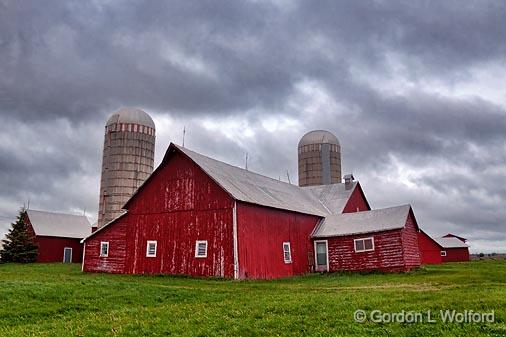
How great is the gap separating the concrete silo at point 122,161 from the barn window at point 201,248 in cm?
1589

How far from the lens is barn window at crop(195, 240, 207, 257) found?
86.5ft

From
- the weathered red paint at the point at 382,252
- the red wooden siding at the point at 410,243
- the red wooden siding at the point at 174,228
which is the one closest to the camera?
the red wooden siding at the point at 174,228

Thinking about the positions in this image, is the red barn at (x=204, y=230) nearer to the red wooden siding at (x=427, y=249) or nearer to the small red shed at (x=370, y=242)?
the small red shed at (x=370, y=242)

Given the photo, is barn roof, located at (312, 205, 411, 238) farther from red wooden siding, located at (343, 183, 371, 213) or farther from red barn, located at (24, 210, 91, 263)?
red barn, located at (24, 210, 91, 263)

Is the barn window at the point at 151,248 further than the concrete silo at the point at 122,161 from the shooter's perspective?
No

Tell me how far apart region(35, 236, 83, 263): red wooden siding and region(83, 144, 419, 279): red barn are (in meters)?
20.1

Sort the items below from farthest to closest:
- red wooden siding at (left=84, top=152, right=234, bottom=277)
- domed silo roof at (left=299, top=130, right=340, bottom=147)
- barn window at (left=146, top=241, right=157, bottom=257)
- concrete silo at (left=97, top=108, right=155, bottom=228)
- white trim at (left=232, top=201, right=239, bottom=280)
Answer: domed silo roof at (left=299, top=130, right=340, bottom=147)
concrete silo at (left=97, top=108, right=155, bottom=228)
barn window at (left=146, top=241, right=157, bottom=257)
red wooden siding at (left=84, top=152, right=234, bottom=277)
white trim at (left=232, top=201, right=239, bottom=280)

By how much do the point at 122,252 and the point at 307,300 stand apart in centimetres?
1876

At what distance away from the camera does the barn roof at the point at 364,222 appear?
2955 centimetres

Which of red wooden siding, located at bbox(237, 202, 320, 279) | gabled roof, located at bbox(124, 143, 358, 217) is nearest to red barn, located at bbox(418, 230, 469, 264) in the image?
gabled roof, located at bbox(124, 143, 358, 217)

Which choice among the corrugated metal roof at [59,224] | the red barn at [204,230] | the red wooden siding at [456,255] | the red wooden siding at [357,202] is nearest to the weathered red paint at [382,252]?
the red barn at [204,230]

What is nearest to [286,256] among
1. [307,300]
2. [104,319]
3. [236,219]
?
[236,219]

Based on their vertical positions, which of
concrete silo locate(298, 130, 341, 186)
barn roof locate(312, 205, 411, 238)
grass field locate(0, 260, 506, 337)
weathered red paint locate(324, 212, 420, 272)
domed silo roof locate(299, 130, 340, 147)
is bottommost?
grass field locate(0, 260, 506, 337)

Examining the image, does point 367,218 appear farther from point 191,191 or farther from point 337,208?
point 191,191
